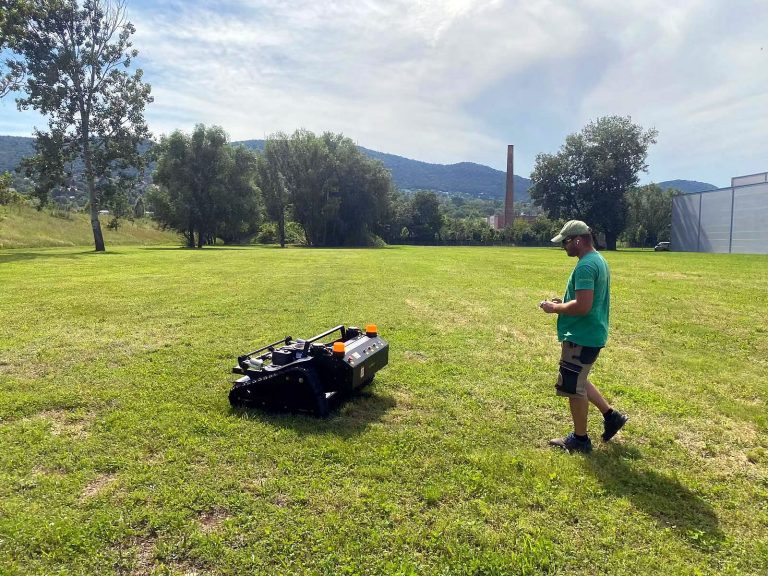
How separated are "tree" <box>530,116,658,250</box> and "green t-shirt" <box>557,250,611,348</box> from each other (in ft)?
194

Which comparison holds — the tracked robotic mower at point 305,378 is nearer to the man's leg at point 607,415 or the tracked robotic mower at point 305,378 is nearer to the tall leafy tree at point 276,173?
the man's leg at point 607,415

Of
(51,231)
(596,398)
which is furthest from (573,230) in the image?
(51,231)

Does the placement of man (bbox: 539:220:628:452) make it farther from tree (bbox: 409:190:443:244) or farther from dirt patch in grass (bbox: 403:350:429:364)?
tree (bbox: 409:190:443:244)

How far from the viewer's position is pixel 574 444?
419 cm

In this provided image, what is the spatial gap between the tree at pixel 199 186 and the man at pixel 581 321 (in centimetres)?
4791

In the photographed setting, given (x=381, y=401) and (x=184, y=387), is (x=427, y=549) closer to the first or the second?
(x=381, y=401)

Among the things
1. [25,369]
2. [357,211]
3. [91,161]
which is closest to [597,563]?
[25,369]

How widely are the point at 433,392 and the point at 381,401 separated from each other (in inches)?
27.0

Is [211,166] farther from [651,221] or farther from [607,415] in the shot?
[651,221]

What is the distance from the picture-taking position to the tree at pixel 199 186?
48500 millimetres

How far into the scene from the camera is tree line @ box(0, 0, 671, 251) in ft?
106

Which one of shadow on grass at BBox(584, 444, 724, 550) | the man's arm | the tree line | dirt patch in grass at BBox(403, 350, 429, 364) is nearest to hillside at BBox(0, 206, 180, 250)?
the tree line

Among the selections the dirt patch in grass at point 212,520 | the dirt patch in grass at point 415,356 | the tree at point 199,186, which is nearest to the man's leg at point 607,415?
the dirt patch in grass at point 415,356

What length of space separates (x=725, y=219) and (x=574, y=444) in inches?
2279
